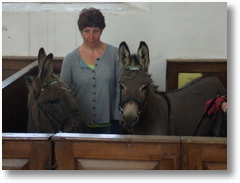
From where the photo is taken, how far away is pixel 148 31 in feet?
8.98

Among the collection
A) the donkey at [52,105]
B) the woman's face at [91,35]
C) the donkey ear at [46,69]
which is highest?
the woman's face at [91,35]

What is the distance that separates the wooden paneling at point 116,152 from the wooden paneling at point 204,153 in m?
0.04

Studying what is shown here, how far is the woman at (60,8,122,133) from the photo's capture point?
2.10 metres

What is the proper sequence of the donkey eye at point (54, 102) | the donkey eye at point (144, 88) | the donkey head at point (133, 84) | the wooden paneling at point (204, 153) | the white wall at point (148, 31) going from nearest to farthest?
the wooden paneling at point (204, 153) < the donkey head at point (133, 84) < the donkey eye at point (144, 88) < the donkey eye at point (54, 102) < the white wall at point (148, 31)

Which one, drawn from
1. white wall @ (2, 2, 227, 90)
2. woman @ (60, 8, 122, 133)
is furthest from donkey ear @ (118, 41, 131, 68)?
white wall @ (2, 2, 227, 90)

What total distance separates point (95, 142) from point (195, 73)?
159 cm

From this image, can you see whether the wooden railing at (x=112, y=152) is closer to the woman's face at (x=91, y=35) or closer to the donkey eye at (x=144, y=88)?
the donkey eye at (x=144, y=88)

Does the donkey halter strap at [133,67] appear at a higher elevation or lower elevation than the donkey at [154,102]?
higher

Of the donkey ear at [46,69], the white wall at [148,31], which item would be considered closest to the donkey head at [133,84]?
the donkey ear at [46,69]

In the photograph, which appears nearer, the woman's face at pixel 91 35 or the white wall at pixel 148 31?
the woman's face at pixel 91 35

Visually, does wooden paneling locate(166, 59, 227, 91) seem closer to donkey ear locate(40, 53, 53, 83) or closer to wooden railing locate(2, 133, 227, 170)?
donkey ear locate(40, 53, 53, 83)

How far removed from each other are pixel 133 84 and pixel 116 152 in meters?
0.56

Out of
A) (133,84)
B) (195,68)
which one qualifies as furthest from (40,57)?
(195,68)

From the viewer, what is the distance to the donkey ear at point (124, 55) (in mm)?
1955
